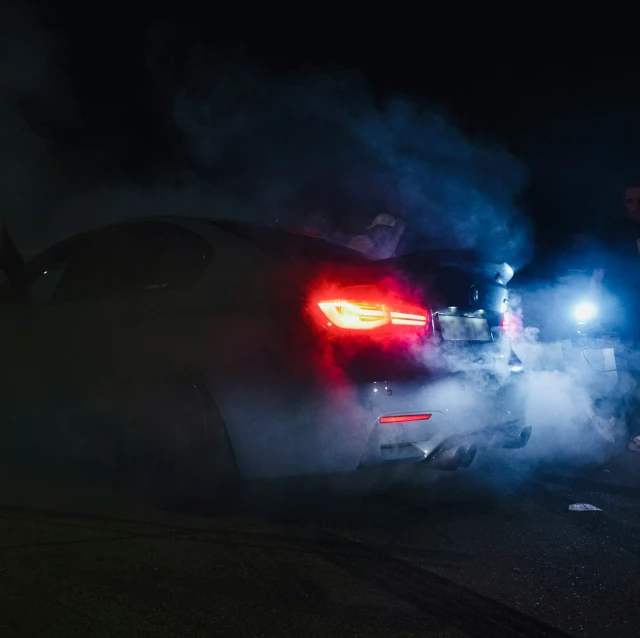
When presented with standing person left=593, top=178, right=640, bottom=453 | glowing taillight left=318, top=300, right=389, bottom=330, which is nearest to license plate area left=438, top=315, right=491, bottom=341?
glowing taillight left=318, top=300, right=389, bottom=330

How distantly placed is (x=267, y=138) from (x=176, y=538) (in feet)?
17.8

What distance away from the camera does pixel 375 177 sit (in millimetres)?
7406

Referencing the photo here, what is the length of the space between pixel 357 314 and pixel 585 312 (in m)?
2.86

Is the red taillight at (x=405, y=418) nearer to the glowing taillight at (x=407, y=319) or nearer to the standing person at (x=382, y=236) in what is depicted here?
the glowing taillight at (x=407, y=319)

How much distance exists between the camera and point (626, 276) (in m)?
4.91

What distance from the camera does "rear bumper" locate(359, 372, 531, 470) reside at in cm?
296

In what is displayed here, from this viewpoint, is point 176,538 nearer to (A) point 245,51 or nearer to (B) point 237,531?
(B) point 237,531

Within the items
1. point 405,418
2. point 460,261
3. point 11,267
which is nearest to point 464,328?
point 460,261

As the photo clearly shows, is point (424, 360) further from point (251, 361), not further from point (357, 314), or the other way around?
point (251, 361)

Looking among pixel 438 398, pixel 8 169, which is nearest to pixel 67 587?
pixel 438 398

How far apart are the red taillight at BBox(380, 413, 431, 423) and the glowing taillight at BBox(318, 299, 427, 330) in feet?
1.36

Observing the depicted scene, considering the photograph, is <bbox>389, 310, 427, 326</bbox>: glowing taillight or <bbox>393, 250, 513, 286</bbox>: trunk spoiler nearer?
<bbox>389, 310, 427, 326</bbox>: glowing taillight

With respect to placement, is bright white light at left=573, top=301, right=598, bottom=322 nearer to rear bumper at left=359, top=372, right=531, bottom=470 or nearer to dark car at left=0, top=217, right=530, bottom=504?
dark car at left=0, top=217, right=530, bottom=504

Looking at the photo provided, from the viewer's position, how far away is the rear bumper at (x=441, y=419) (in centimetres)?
296
